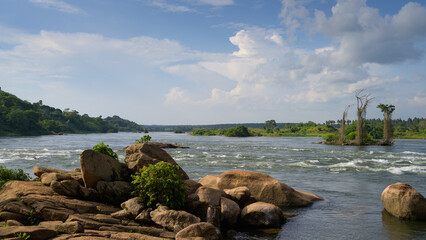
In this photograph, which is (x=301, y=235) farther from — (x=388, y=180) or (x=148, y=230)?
(x=388, y=180)

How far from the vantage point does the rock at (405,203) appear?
14.7 m

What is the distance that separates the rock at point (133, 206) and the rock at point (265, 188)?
653cm

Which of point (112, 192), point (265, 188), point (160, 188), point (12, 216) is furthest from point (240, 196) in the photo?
point (12, 216)

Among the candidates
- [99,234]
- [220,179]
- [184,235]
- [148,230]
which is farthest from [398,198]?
[99,234]

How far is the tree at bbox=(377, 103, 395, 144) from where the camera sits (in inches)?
3621

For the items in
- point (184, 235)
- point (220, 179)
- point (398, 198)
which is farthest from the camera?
point (220, 179)

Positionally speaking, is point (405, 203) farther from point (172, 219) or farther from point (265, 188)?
point (172, 219)

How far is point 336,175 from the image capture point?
30.1 m

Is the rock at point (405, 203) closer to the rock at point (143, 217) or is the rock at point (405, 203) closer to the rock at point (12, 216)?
the rock at point (143, 217)

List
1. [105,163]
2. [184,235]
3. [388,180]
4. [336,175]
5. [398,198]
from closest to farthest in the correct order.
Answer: [184,235] → [105,163] → [398,198] → [388,180] → [336,175]

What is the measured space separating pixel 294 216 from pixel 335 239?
3.28 m

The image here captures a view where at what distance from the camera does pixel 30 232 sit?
876 centimetres

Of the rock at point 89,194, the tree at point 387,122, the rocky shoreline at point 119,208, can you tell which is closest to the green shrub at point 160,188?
the rocky shoreline at point 119,208

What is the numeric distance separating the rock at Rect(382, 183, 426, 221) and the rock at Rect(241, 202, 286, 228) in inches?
240
